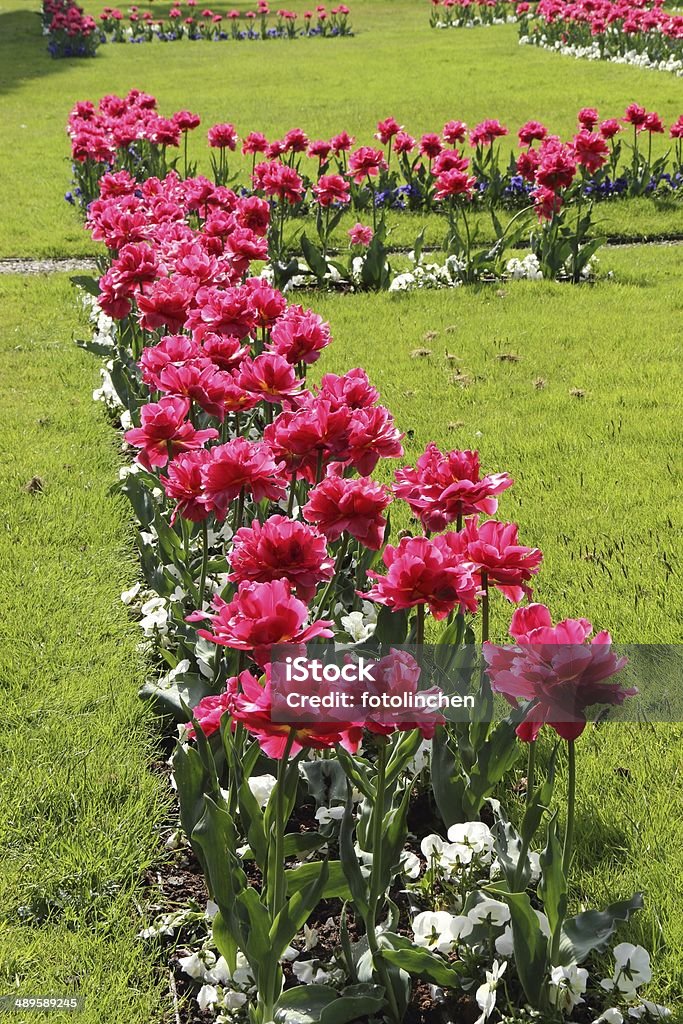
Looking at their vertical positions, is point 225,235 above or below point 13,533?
above

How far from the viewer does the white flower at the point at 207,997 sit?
6.77 ft

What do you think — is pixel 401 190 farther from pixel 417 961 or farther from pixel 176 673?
pixel 417 961

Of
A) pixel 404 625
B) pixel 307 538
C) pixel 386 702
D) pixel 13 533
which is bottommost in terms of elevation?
pixel 13 533

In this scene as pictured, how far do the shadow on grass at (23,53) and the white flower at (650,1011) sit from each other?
832 inches

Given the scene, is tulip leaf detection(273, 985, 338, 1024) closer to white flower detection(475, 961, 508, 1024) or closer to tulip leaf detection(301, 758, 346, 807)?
white flower detection(475, 961, 508, 1024)

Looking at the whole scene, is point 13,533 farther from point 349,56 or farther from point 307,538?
point 349,56

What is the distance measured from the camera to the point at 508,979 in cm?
209

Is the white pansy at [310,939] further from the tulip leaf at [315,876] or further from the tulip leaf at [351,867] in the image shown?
the tulip leaf at [351,867]

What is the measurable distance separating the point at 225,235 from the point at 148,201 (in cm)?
118

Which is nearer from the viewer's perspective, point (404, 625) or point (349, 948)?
point (349, 948)

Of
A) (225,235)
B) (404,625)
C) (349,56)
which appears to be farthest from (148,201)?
(349,56)

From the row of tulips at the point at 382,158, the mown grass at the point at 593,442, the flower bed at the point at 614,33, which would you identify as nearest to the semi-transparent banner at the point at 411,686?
the mown grass at the point at 593,442

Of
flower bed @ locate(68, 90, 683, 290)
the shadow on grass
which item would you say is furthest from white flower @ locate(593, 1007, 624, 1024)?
the shadow on grass

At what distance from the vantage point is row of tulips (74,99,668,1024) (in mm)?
1729
